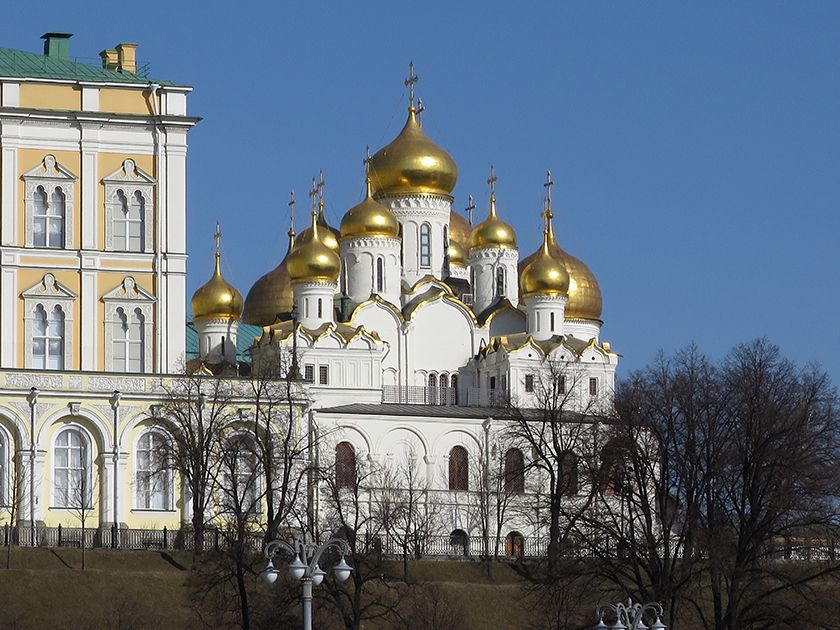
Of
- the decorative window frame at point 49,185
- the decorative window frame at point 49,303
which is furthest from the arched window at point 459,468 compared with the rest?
the decorative window frame at point 49,185

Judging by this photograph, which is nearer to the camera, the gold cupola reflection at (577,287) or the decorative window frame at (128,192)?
the decorative window frame at (128,192)

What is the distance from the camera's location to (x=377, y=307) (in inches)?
3809

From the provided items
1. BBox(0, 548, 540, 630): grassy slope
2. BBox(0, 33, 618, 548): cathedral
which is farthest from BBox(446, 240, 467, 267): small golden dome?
BBox(0, 548, 540, 630): grassy slope

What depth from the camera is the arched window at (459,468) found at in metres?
91.6

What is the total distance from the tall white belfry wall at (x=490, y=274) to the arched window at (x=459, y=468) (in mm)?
9941

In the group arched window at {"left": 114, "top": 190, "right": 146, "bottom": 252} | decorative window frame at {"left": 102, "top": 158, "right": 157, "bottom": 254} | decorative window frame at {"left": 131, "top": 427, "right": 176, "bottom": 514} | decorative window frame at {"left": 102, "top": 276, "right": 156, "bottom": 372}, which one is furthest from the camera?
arched window at {"left": 114, "top": 190, "right": 146, "bottom": 252}

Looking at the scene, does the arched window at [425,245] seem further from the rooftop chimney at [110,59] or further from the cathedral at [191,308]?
the rooftop chimney at [110,59]

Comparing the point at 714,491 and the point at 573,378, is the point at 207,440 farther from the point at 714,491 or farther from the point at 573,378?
the point at 573,378

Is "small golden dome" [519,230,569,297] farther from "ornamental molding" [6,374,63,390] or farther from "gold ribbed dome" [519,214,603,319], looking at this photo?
"ornamental molding" [6,374,63,390]

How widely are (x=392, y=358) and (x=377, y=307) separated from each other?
206 cm

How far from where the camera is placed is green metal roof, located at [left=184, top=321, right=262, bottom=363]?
10206 centimetres

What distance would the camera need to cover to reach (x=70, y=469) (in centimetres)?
7825

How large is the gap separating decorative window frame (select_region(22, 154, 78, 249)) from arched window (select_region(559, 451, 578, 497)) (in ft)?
56.7

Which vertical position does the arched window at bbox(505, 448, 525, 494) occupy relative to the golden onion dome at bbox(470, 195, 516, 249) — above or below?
below
